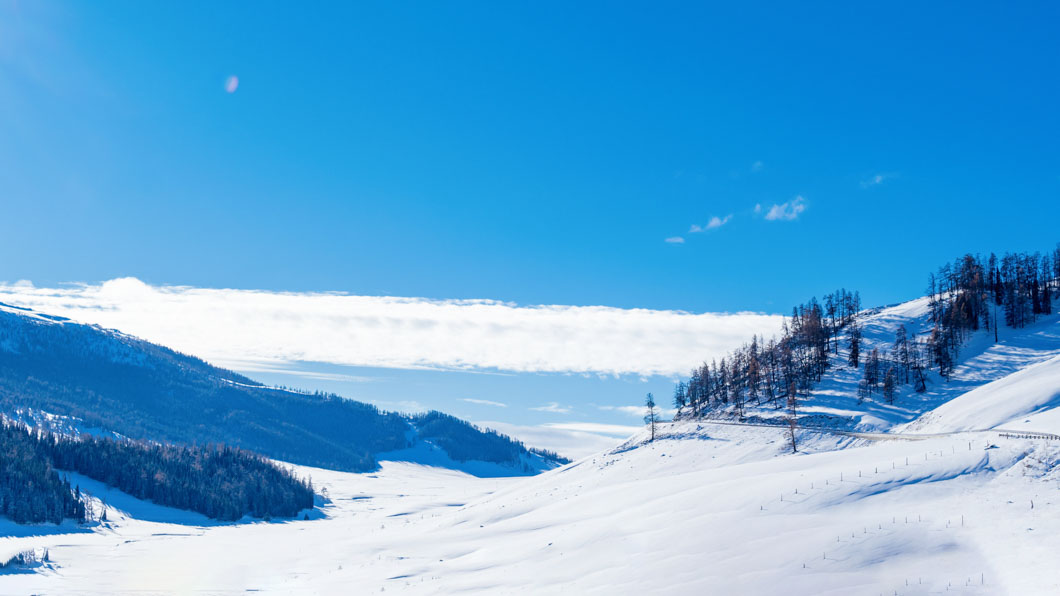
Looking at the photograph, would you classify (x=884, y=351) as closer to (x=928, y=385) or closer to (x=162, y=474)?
(x=928, y=385)

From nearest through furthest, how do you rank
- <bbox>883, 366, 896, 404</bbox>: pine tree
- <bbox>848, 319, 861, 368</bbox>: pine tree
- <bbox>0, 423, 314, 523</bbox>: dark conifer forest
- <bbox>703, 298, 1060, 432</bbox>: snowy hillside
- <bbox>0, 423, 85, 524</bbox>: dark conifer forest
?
<bbox>703, 298, 1060, 432</bbox>: snowy hillside
<bbox>883, 366, 896, 404</bbox>: pine tree
<bbox>0, 423, 85, 524</bbox>: dark conifer forest
<bbox>848, 319, 861, 368</bbox>: pine tree
<bbox>0, 423, 314, 523</bbox>: dark conifer forest

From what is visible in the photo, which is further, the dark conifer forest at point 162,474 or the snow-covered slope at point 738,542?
the dark conifer forest at point 162,474

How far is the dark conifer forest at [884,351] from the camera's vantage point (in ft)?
351

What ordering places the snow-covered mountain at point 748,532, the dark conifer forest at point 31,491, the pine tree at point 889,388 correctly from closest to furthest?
the snow-covered mountain at point 748,532 → the pine tree at point 889,388 → the dark conifer forest at point 31,491

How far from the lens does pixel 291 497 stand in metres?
158

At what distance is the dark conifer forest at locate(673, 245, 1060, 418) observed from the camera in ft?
351

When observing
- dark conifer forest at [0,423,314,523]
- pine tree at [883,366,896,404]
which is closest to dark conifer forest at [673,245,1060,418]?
pine tree at [883,366,896,404]

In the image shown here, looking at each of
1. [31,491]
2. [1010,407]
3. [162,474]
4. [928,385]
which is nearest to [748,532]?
[1010,407]

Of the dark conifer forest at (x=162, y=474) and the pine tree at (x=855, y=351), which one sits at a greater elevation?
the pine tree at (x=855, y=351)

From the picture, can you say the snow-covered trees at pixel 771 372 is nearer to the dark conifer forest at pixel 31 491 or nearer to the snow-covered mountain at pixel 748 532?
the snow-covered mountain at pixel 748 532

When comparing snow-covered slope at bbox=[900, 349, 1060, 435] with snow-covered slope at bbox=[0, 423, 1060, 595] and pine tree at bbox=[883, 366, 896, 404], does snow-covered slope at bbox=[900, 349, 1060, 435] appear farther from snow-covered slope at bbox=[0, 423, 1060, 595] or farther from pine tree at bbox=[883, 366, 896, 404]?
pine tree at bbox=[883, 366, 896, 404]

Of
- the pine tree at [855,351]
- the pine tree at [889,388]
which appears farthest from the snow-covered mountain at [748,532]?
the pine tree at [855,351]

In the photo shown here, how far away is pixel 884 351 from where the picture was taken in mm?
119938

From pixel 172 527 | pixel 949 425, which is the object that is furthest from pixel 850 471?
pixel 172 527
